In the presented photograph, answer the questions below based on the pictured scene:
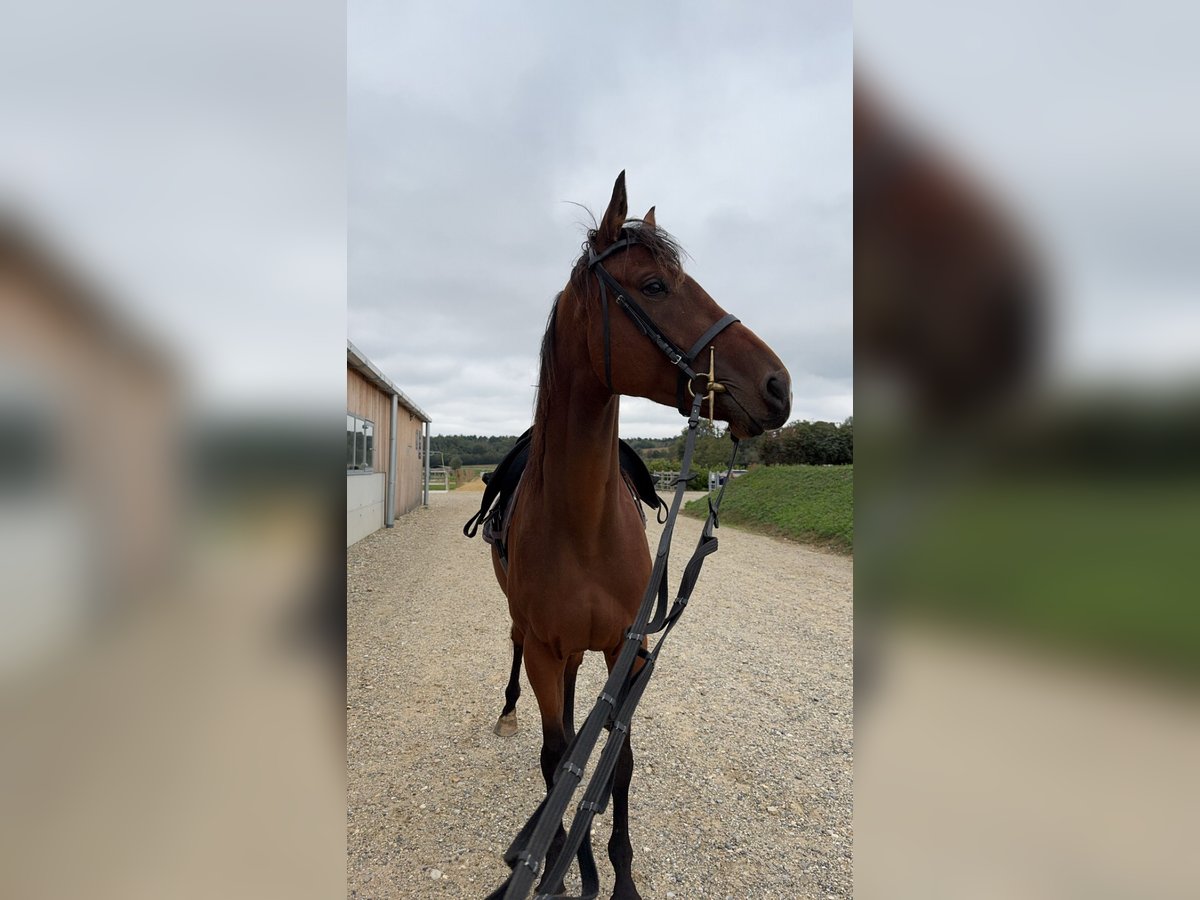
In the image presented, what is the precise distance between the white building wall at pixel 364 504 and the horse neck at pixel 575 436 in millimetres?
8651

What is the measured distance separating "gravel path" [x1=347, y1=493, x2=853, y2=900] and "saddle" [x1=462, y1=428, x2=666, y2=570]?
56.7 inches

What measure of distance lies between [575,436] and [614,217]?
2.69 ft

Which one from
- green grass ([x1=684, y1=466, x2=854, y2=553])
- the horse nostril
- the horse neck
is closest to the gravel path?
the horse neck

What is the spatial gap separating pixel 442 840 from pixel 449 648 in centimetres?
310

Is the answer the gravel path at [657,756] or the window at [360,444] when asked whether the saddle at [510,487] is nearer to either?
the gravel path at [657,756]

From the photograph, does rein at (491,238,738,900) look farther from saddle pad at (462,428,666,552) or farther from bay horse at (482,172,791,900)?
saddle pad at (462,428,666,552)

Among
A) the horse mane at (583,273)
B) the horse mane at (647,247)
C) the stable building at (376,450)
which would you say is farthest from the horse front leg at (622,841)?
the stable building at (376,450)

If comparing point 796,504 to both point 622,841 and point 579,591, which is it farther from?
point 579,591

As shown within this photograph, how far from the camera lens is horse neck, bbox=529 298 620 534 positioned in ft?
6.87
